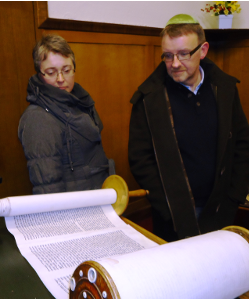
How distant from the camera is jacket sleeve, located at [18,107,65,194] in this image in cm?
133

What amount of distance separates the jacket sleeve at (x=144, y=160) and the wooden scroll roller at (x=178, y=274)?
86cm

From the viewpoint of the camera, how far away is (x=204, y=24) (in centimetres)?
342

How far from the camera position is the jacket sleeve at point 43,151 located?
52.4 inches

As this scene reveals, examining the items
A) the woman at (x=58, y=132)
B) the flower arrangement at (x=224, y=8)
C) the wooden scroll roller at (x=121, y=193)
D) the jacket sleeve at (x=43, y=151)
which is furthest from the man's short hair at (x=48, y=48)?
the flower arrangement at (x=224, y=8)

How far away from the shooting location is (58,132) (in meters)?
1.40

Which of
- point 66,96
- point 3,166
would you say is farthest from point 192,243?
point 3,166

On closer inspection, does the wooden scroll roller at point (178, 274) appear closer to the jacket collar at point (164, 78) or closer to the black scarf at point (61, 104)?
the black scarf at point (61, 104)

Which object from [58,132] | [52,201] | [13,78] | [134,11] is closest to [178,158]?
[58,132]

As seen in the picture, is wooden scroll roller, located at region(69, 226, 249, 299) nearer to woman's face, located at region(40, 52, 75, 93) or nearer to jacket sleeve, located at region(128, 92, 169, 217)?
jacket sleeve, located at region(128, 92, 169, 217)

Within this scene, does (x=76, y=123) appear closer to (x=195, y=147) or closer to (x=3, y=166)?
(x=195, y=147)

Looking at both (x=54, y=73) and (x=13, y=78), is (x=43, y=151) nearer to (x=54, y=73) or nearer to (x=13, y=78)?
(x=54, y=73)

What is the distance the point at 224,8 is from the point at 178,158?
2474 mm

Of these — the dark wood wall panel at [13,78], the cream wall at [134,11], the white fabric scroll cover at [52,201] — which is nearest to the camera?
the white fabric scroll cover at [52,201]

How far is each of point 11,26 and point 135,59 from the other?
1201mm
